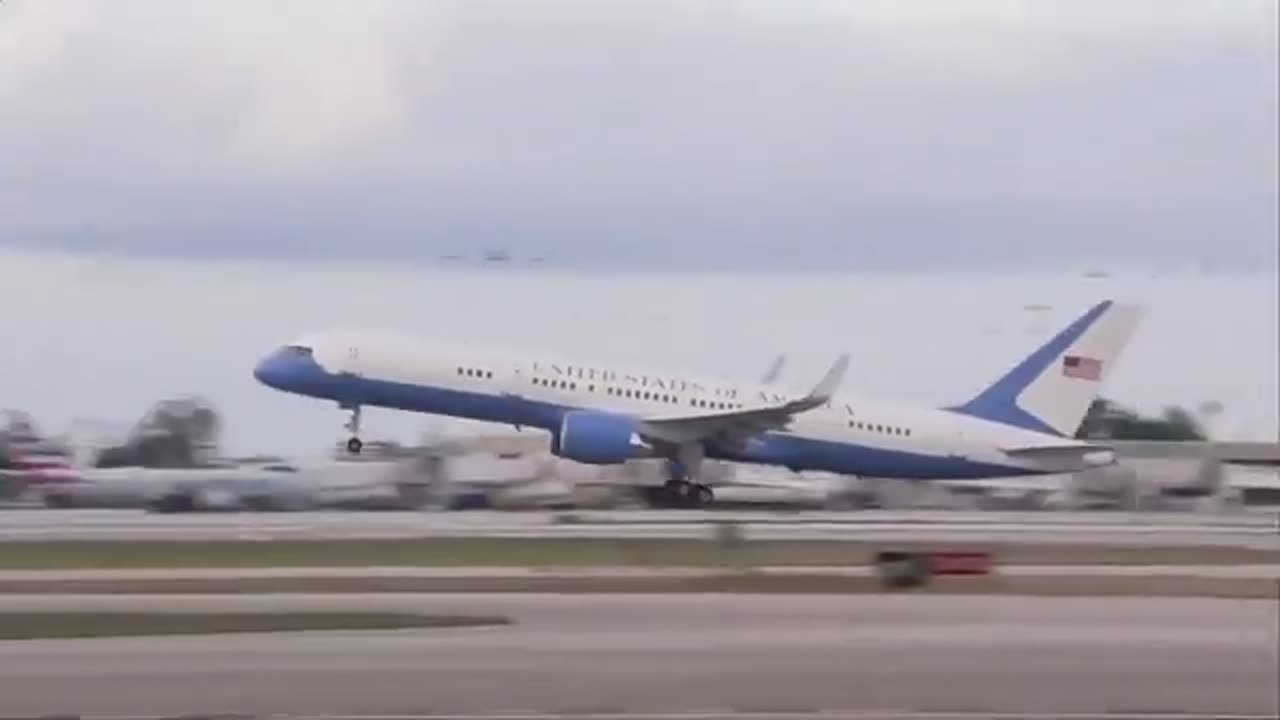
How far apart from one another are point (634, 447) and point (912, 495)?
11962 millimetres

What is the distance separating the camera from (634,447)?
56000 millimetres

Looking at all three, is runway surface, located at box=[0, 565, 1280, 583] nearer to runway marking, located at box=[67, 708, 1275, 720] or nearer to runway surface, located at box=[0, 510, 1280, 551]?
runway surface, located at box=[0, 510, 1280, 551]

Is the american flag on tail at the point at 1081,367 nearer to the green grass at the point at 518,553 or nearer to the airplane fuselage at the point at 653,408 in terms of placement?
the airplane fuselage at the point at 653,408

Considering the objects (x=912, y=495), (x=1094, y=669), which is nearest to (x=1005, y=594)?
(x=1094, y=669)

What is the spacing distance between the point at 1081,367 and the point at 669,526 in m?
22.2

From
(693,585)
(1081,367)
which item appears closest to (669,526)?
(693,585)

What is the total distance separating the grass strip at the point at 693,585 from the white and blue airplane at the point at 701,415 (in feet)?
75.7

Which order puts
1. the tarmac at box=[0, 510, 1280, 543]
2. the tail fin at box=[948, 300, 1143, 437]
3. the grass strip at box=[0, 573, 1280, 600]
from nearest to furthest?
the grass strip at box=[0, 573, 1280, 600] < the tarmac at box=[0, 510, 1280, 543] < the tail fin at box=[948, 300, 1143, 437]

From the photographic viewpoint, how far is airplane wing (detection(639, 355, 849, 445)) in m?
56.5

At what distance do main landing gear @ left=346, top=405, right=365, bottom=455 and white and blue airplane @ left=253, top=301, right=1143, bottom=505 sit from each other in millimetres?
40

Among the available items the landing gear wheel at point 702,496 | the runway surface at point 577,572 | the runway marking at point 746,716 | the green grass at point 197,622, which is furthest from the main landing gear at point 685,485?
the runway marking at point 746,716

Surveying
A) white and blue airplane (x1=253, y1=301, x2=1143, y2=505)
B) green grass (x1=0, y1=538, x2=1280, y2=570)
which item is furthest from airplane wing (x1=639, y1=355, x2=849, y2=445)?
green grass (x1=0, y1=538, x2=1280, y2=570)

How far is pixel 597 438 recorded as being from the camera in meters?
55.6

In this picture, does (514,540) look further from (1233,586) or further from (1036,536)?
(1233,586)
